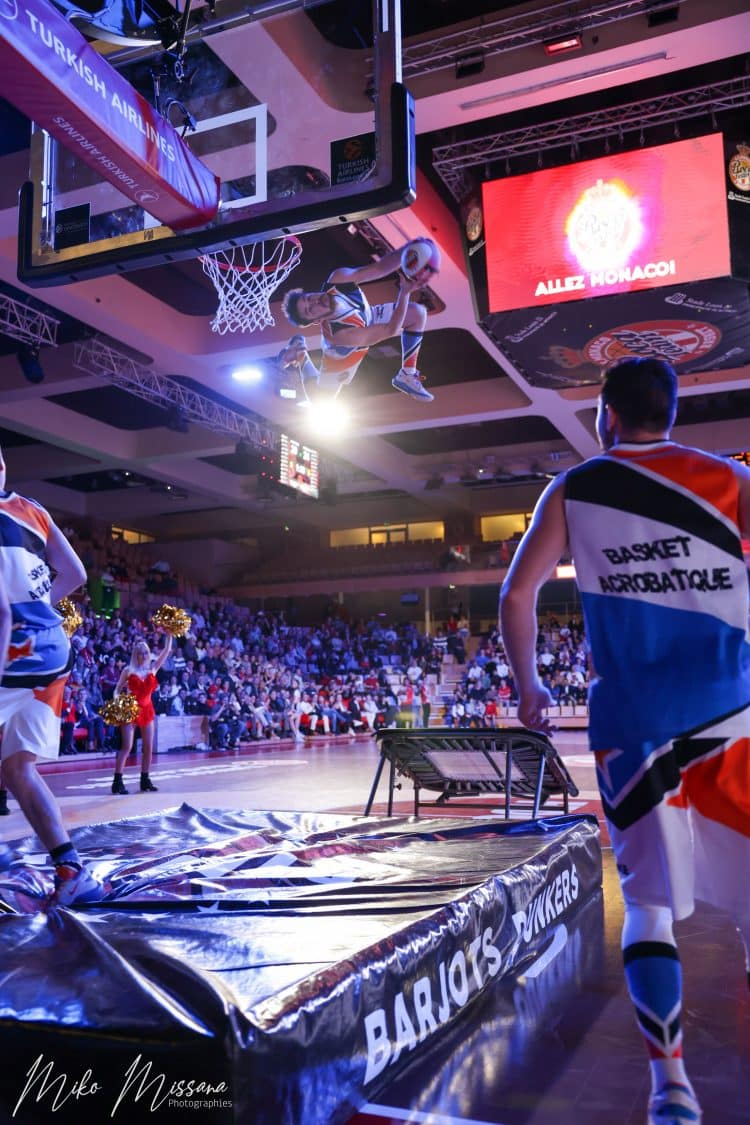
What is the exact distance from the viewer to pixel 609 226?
23.7ft

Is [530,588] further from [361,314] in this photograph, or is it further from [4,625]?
[361,314]

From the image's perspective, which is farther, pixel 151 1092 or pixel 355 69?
pixel 355 69

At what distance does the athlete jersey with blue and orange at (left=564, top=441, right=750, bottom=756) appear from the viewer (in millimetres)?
1736

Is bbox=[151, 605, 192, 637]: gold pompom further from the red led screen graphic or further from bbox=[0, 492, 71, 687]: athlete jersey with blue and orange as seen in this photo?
bbox=[0, 492, 71, 687]: athlete jersey with blue and orange

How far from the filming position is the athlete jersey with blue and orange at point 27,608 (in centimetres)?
294

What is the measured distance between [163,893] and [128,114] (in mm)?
3621

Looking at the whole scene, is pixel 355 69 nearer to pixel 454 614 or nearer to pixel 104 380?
pixel 104 380

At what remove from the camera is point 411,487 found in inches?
894

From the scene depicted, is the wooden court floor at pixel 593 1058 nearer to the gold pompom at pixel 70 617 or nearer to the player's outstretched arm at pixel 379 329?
the gold pompom at pixel 70 617

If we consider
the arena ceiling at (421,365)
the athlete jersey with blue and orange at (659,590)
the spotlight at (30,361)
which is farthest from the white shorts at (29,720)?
the spotlight at (30,361)

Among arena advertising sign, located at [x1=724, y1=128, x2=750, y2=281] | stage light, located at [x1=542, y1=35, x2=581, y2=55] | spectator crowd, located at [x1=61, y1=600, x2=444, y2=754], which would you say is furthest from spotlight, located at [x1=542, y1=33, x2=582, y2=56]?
spectator crowd, located at [x1=61, y1=600, x2=444, y2=754]

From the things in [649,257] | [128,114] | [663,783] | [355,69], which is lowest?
[663,783]

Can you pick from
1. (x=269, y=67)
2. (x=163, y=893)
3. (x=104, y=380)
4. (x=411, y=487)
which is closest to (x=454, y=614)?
(x=411, y=487)

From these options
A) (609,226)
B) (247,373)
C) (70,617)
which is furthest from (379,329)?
(70,617)
